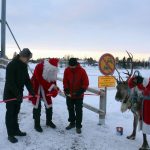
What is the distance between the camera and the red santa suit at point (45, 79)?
31.5 feet

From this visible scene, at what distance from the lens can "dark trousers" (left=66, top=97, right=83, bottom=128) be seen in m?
9.91

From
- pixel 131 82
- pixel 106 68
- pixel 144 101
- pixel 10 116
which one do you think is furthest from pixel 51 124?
pixel 106 68

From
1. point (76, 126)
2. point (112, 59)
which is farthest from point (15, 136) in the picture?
point (112, 59)

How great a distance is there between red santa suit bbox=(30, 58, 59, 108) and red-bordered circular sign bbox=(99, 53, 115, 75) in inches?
102

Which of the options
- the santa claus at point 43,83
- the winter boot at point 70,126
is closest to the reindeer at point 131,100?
the winter boot at point 70,126

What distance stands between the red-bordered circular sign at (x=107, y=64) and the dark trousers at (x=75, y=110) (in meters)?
2.28

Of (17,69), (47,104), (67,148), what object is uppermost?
(17,69)

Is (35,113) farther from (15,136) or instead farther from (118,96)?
(118,96)

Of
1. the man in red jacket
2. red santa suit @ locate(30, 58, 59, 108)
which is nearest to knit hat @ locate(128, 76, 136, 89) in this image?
the man in red jacket

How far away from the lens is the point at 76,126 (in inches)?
Result: 392

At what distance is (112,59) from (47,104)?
9.79ft

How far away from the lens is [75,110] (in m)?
10.0

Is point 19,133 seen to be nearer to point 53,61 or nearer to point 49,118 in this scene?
point 49,118

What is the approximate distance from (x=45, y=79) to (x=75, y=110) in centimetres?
108
